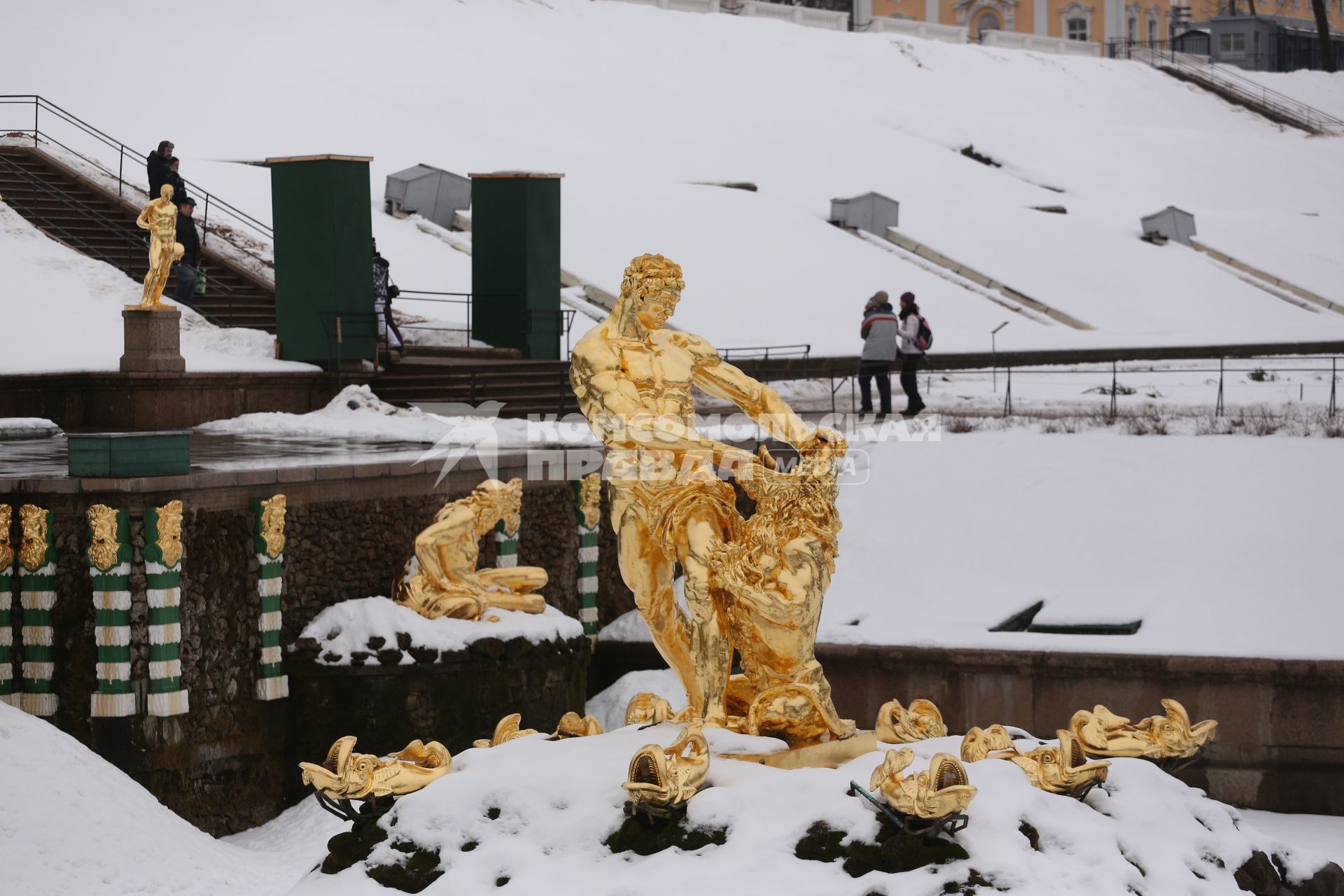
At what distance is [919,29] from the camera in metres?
57.5

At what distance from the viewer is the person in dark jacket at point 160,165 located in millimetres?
21203

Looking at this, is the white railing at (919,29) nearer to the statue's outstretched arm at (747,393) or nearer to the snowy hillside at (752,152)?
the snowy hillside at (752,152)

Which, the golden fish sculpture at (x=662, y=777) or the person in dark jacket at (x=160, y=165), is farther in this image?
the person in dark jacket at (x=160, y=165)

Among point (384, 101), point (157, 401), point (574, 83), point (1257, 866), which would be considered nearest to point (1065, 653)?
point (1257, 866)

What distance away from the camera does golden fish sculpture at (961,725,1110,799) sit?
832 centimetres

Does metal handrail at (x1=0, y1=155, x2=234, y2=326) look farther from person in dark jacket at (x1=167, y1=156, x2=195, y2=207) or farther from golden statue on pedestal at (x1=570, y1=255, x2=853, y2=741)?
golden statue on pedestal at (x1=570, y1=255, x2=853, y2=741)

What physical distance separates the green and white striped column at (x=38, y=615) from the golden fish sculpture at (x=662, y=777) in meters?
5.54

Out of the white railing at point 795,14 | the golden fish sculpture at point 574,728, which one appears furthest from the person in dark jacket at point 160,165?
the white railing at point 795,14

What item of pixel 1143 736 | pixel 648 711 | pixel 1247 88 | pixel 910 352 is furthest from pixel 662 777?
pixel 1247 88

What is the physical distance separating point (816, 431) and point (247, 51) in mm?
29638

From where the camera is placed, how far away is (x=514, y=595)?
47.6 ft

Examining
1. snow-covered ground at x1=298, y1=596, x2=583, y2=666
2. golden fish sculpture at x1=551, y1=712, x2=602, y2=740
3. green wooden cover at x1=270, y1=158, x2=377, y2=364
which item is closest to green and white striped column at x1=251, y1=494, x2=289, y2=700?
snow-covered ground at x1=298, y1=596, x2=583, y2=666

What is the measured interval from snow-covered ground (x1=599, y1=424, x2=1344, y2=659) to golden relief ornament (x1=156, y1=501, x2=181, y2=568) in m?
4.96

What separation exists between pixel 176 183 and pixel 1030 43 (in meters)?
41.3
